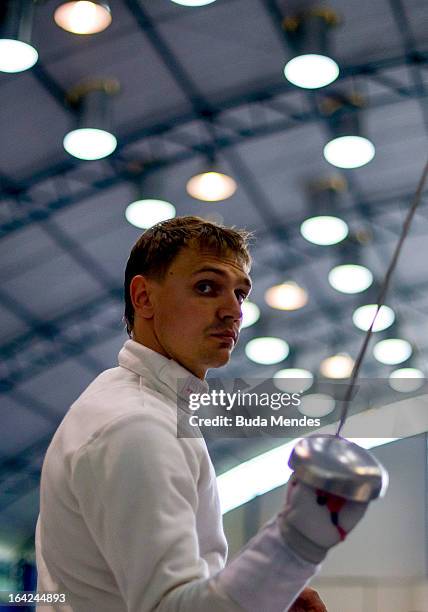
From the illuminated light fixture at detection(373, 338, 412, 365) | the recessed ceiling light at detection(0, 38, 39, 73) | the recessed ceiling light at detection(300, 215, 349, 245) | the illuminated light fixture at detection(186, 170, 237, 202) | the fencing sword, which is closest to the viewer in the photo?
the fencing sword

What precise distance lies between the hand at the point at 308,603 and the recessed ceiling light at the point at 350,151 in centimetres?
647

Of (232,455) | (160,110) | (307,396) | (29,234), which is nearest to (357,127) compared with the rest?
(160,110)

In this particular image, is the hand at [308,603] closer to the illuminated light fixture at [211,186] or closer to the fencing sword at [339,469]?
the fencing sword at [339,469]

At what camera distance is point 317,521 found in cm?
141

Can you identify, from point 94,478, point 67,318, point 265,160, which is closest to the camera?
point 94,478

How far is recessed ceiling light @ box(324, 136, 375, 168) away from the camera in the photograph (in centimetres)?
815

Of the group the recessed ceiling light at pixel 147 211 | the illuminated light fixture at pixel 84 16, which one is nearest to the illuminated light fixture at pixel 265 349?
the recessed ceiling light at pixel 147 211

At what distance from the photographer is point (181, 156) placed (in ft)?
36.5

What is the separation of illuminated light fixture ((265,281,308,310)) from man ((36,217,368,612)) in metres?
9.12

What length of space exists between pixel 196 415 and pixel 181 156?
943 centimetres

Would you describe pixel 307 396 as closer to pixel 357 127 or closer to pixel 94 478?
pixel 94 478

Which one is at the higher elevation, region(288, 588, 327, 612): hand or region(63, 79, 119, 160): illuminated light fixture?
region(63, 79, 119, 160): illuminated light fixture

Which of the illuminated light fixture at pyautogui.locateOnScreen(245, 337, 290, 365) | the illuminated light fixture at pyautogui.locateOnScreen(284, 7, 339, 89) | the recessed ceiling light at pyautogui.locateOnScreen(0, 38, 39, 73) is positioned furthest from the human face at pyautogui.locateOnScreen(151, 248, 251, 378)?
the illuminated light fixture at pyautogui.locateOnScreen(245, 337, 290, 365)

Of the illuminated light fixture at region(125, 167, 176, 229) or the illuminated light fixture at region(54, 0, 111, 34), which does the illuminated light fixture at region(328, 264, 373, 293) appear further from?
the illuminated light fixture at region(54, 0, 111, 34)
